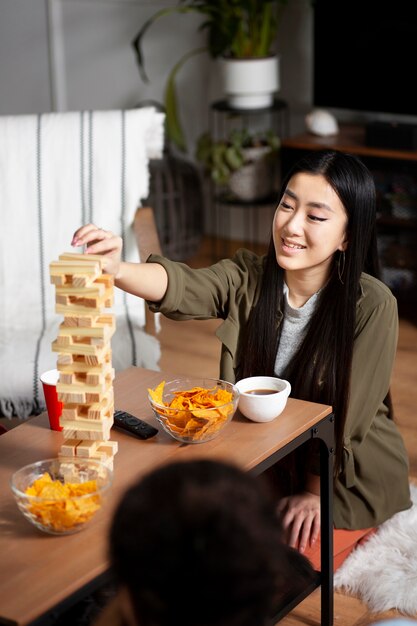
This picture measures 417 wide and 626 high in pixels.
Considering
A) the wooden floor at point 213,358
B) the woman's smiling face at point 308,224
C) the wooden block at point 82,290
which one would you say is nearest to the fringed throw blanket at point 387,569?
the wooden floor at point 213,358

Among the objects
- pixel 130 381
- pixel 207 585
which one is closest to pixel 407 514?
pixel 130 381

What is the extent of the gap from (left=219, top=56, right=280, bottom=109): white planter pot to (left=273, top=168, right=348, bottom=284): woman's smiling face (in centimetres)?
217

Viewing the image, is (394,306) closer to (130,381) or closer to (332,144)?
(130,381)

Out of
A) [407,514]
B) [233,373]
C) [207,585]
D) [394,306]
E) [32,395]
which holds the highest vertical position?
[207,585]

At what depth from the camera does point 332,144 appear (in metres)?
3.91

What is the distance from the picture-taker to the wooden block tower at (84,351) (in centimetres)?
147

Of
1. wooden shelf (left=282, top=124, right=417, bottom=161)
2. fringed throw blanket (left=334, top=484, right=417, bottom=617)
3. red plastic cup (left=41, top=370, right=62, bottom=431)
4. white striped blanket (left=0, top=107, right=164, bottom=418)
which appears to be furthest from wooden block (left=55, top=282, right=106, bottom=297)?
wooden shelf (left=282, top=124, right=417, bottom=161)

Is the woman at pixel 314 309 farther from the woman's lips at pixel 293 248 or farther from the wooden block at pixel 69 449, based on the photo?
the wooden block at pixel 69 449

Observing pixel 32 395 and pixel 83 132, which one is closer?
pixel 32 395

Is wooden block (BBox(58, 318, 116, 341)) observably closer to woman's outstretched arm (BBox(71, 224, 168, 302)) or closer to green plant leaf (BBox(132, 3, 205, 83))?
woman's outstretched arm (BBox(71, 224, 168, 302))

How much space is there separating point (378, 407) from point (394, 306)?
0.21m

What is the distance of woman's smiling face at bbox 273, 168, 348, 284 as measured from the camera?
194 centimetres

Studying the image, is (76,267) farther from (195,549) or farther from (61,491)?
(195,549)

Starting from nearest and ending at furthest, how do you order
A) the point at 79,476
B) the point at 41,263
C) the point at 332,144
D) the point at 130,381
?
1. the point at 79,476
2. the point at 130,381
3. the point at 41,263
4. the point at 332,144
